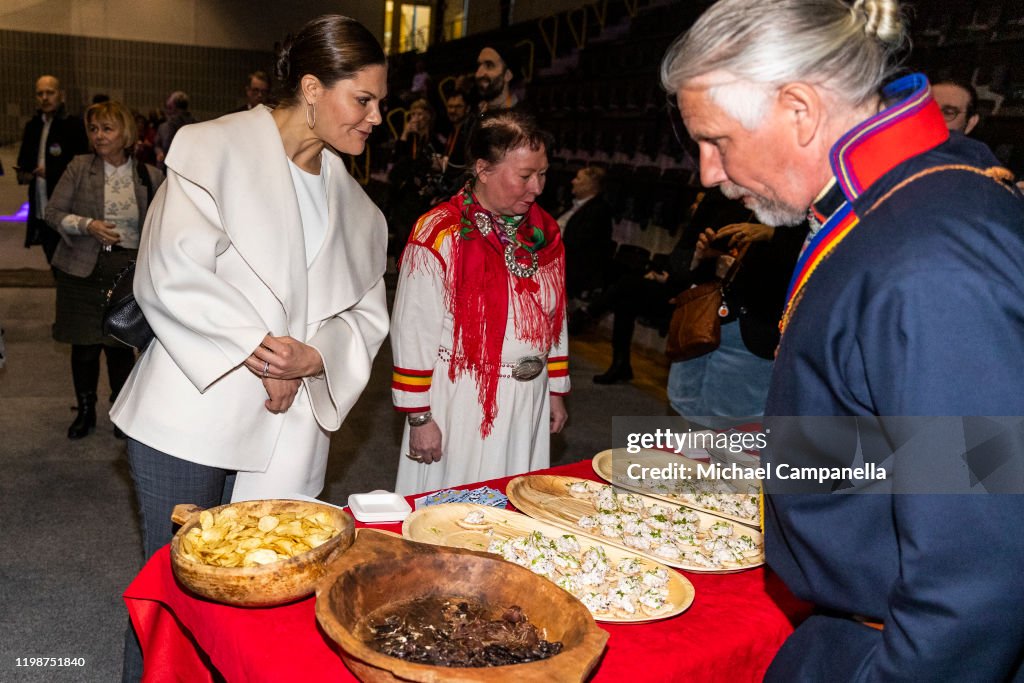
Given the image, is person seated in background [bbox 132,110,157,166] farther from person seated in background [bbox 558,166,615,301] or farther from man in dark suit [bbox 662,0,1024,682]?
man in dark suit [bbox 662,0,1024,682]

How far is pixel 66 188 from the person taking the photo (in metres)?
4.02

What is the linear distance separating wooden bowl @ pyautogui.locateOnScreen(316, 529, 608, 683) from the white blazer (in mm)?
646

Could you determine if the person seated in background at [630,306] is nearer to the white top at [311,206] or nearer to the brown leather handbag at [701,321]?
the brown leather handbag at [701,321]

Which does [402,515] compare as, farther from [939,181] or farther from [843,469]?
[939,181]

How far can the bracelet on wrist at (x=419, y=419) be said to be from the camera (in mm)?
2406

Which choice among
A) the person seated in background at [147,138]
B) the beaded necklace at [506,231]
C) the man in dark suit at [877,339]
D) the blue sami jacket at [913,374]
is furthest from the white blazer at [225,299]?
the person seated in background at [147,138]

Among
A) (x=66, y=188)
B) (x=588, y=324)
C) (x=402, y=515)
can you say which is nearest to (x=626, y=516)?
(x=402, y=515)

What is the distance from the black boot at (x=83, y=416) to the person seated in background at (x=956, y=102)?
387cm

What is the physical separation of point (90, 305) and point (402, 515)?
9.45 feet

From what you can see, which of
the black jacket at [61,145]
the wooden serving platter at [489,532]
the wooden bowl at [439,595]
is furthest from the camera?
the black jacket at [61,145]

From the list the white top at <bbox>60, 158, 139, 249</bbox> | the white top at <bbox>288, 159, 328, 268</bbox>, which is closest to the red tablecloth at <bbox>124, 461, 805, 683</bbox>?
the white top at <bbox>288, 159, 328, 268</bbox>

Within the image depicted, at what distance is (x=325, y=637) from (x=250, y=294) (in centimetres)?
89

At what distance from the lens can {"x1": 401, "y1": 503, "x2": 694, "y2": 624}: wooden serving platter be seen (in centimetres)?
151

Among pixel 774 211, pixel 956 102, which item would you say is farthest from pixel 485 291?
pixel 956 102
